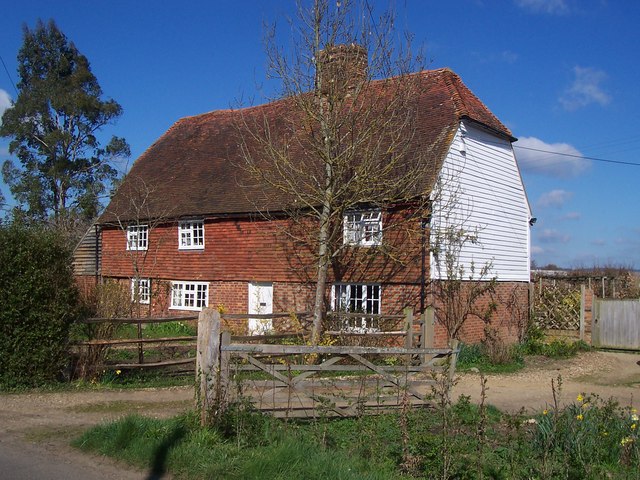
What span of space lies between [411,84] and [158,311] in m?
13.3

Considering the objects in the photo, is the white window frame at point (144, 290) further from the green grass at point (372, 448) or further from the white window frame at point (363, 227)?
the green grass at point (372, 448)

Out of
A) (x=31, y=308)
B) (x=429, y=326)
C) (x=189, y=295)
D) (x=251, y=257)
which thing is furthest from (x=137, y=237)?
(x=31, y=308)

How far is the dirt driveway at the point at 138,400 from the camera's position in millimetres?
8414

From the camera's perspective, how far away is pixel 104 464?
23.7ft

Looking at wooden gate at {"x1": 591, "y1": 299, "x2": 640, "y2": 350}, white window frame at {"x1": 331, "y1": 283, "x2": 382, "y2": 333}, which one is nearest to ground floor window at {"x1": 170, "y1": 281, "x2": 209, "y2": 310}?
white window frame at {"x1": 331, "y1": 283, "x2": 382, "y2": 333}

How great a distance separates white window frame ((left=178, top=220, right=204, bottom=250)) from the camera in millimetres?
22748

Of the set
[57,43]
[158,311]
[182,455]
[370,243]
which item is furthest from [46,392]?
[57,43]

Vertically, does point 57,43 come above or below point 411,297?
above

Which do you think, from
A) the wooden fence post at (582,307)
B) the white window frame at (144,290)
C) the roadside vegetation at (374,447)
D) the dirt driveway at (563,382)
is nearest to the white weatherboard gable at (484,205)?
the wooden fence post at (582,307)

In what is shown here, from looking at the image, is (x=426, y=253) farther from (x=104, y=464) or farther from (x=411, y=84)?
(x=104, y=464)

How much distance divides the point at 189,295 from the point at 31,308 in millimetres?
12079

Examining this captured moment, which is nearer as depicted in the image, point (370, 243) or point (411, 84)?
point (411, 84)

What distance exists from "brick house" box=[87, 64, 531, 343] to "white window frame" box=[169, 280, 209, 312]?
4 centimetres

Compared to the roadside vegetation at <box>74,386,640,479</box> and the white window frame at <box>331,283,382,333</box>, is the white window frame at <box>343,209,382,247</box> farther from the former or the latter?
the roadside vegetation at <box>74,386,640,479</box>
